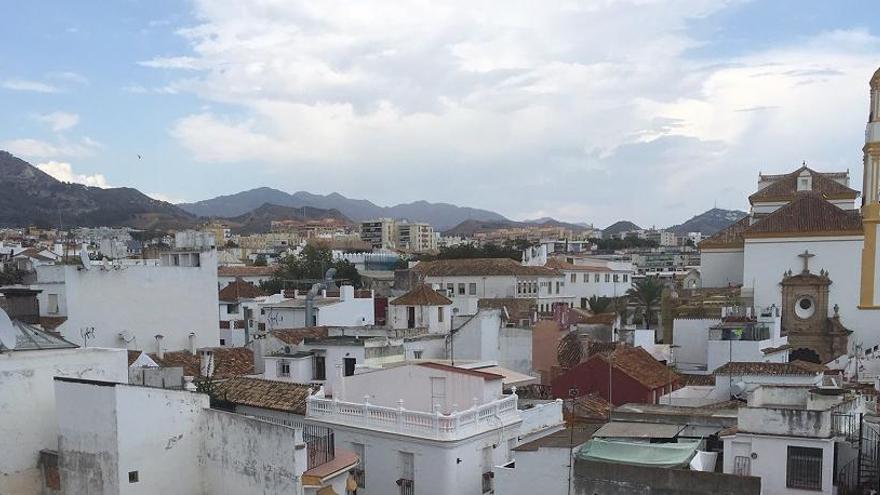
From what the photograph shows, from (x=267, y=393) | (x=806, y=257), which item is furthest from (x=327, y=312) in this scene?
(x=806, y=257)

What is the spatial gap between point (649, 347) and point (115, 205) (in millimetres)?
185033

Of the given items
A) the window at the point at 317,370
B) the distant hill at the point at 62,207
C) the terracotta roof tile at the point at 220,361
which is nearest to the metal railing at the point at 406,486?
the window at the point at 317,370

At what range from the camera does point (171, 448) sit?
14.3m

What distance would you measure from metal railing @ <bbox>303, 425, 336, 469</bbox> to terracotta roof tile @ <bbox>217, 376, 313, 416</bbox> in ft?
3.10

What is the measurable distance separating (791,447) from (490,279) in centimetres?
4515

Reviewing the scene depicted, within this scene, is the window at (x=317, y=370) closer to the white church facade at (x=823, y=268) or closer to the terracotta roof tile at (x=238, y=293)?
the terracotta roof tile at (x=238, y=293)

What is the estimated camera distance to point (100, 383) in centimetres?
1356

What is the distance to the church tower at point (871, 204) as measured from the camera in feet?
126

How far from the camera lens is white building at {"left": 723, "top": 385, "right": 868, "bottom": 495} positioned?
1095 centimetres

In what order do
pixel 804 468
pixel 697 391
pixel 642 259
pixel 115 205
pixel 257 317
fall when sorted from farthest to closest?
pixel 115 205, pixel 642 259, pixel 257 317, pixel 697 391, pixel 804 468

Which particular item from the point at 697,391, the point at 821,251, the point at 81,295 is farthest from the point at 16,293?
the point at 821,251

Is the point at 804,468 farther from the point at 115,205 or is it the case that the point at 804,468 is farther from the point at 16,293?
the point at 115,205

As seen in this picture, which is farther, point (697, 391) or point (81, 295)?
point (81, 295)

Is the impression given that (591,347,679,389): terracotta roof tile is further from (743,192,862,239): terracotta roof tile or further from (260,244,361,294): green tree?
(260,244,361,294): green tree
